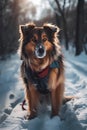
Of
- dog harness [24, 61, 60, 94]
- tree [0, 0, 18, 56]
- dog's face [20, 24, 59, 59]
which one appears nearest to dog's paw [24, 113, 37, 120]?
dog harness [24, 61, 60, 94]

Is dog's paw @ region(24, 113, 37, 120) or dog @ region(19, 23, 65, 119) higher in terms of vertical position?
dog @ region(19, 23, 65, 119)

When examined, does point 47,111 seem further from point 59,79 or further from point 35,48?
point 35,48

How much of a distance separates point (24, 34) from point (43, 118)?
1660mm

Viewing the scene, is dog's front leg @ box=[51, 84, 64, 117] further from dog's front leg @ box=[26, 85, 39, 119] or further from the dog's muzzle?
the dog's muzzle

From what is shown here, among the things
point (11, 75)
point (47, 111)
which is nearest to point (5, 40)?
point (11, 75)

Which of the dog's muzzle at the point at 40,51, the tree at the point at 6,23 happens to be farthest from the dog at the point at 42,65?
the tree at the point at 6,23

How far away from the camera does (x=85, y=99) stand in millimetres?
7434

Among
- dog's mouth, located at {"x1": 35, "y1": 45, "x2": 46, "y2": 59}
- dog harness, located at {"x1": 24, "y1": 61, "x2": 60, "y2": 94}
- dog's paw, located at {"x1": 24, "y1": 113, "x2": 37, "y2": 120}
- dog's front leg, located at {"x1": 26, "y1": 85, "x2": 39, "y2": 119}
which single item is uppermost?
dog's mouth, located at {"x1": 35, "y1": 45, "x2": 46, "y2": 59}

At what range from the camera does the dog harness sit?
6.98 m

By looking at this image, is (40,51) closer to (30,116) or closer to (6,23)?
(30,116)

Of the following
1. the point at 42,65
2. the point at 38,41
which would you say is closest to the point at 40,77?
the point at 42,65

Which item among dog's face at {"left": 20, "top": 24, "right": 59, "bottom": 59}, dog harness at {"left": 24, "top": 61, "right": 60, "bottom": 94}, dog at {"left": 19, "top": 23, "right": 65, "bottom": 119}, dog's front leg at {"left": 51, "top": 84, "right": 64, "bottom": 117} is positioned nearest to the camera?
dog's face at {"left": 20, "top": 24, "right": 59, "bottom": 59}

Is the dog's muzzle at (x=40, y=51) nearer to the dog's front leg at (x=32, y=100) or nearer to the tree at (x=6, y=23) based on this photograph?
the dog's front leg at (x=32, y=100)

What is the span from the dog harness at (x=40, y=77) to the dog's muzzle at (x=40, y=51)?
1.15 ft
